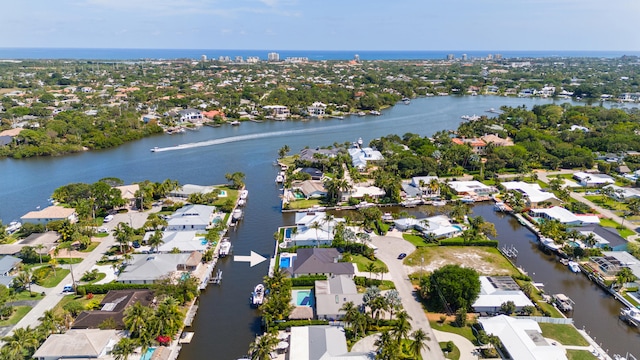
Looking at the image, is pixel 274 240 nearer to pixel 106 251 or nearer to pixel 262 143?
pixel 106 251

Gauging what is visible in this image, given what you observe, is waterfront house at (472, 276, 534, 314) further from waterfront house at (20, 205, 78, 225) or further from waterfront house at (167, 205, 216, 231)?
waterfront house at (20, 205, 78, 225)

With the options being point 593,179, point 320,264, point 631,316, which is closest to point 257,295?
point 320,264

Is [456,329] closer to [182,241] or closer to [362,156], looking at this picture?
[182,241]

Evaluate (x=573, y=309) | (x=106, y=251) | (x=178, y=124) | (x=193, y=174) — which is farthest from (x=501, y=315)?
(x=178, y=124)

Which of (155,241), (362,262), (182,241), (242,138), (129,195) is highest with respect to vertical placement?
(242,138)

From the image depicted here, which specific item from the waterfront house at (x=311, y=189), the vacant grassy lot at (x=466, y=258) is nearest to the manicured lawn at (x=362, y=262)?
the vacant grassy lot at (x=466, y=258)

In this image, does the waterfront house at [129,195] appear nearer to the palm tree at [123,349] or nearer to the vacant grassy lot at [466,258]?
the palm tree at [123,349]
